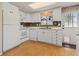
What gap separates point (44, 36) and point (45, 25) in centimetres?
95

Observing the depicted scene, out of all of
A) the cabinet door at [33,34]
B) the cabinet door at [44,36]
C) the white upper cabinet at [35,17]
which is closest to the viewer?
the cabinet door at [44,36]

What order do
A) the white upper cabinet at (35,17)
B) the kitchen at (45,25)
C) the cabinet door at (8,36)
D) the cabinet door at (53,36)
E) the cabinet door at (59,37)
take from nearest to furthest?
the cabinet door at (8,36), the kitchen at (45,25), the cabinet door at (59,37), the cabinet door at (53,36), the white upper cabinet at (35,17)

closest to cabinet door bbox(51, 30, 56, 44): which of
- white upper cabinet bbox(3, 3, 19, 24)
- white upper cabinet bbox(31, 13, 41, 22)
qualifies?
white upper cabinet bbox(31, 13, 41, 22)

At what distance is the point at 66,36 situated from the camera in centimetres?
614

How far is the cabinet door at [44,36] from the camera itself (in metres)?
6.20

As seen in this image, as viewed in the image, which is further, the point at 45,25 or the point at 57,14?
the point at 45,25

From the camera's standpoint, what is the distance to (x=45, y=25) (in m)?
7.19

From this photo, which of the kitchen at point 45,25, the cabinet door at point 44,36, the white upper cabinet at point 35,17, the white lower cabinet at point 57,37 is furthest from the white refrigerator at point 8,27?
the white upper cabinet at point 35,17

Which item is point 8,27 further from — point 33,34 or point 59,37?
point 33,34

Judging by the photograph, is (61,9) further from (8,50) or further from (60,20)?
(8,50)

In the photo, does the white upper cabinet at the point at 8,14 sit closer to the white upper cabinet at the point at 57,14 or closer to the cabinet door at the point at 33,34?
the white upper cabinet at the point at 57,14

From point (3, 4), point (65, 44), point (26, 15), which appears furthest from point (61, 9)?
point (3, 4)

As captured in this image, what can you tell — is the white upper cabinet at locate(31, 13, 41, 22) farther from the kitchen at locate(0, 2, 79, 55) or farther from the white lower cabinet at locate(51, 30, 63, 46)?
the white lower cabinet at locate(51, 30, 63, 46)

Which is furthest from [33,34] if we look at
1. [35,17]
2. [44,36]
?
[44,36]
